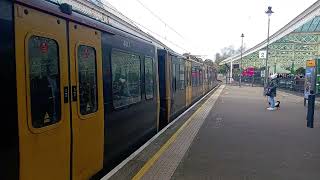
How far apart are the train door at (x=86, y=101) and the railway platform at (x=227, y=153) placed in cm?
59

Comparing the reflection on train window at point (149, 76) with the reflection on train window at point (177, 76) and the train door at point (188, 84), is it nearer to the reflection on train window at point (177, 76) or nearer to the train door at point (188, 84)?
the reflection on train window at point (177, 76)

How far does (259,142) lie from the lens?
1098 centimetres

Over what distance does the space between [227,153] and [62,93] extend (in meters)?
4.85

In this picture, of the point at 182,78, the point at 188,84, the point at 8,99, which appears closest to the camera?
the point at 8,99

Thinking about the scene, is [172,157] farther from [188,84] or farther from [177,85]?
[188,84]

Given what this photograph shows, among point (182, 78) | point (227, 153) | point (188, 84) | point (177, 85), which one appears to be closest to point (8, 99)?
point (227, 153)

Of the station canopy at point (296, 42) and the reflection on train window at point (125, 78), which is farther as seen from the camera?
the station canopy at point (296, 42)

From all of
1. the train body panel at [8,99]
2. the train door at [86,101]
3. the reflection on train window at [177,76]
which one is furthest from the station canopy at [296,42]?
the train body panel at [8,99]

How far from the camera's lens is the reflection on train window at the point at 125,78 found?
7.98 metres

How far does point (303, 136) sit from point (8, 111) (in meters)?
9.47

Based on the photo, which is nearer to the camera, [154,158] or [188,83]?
[154,158]

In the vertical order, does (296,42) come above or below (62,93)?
above

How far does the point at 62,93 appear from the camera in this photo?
5516mm

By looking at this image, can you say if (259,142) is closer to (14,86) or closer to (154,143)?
(154,143)
